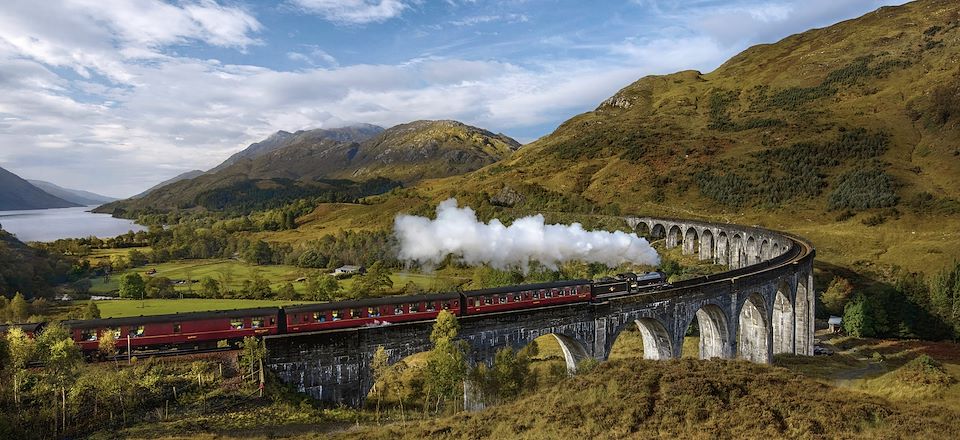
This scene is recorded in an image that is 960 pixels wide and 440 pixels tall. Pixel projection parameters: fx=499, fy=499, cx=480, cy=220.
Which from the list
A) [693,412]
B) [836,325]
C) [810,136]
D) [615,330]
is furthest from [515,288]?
[810,136]

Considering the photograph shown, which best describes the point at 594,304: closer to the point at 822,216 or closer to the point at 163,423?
the point at 163,423

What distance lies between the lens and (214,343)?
2586 centimetres

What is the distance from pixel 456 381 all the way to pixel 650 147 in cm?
14121

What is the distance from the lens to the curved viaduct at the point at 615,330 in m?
25.5

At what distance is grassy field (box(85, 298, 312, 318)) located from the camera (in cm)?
5288

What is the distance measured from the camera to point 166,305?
57531mm

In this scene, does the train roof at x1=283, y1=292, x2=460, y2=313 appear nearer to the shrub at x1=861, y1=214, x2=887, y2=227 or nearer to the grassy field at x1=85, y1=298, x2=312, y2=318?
the grassy field at x1=85, y1=298, x2=312, y2=318

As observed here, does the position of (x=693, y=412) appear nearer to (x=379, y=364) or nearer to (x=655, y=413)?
(x=655, y=413)

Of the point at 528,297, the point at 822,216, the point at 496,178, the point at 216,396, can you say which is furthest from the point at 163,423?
the point at 496,178

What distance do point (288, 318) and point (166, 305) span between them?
4123 cm

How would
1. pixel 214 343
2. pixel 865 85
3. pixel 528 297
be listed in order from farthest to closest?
pixel 865 85 < pixel 528 297 < pixel 214 343

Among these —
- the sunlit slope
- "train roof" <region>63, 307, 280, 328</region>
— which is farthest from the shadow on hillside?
"train roof" <region>63, 307, 280, 328</region>

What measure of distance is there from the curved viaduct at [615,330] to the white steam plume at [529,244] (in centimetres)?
1226

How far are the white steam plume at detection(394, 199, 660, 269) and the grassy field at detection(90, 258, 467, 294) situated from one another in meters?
5.13
